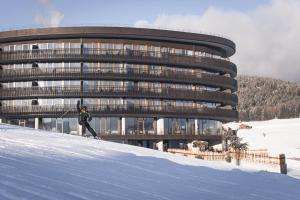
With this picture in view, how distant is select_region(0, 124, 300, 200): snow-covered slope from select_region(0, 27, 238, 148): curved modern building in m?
38.9

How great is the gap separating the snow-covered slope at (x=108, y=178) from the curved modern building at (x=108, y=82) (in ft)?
128

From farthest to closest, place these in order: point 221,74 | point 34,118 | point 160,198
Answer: point 221,74 → point 34,118 → point 160,198

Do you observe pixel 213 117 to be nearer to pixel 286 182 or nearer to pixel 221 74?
pixel 221 74

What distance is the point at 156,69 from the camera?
5828 centimetres

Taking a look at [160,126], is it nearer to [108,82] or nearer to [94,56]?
[108,82]

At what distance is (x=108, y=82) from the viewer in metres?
56.8

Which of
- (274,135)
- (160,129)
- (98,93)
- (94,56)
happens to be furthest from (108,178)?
(274,135)

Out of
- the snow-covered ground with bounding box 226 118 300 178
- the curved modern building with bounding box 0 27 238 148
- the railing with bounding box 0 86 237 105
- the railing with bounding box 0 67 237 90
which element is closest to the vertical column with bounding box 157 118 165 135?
the curved modern building with bounding box 0 27 238 148

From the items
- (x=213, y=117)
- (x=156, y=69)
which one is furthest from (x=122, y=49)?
(x=213, y=117)

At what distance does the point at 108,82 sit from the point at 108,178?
150 feet

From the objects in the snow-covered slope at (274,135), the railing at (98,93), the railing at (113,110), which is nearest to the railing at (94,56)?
the railing at (98,93)

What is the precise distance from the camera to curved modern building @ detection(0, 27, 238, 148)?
55.3 metres

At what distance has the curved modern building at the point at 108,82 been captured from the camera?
5531cm

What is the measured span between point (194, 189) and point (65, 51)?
1814 inches
